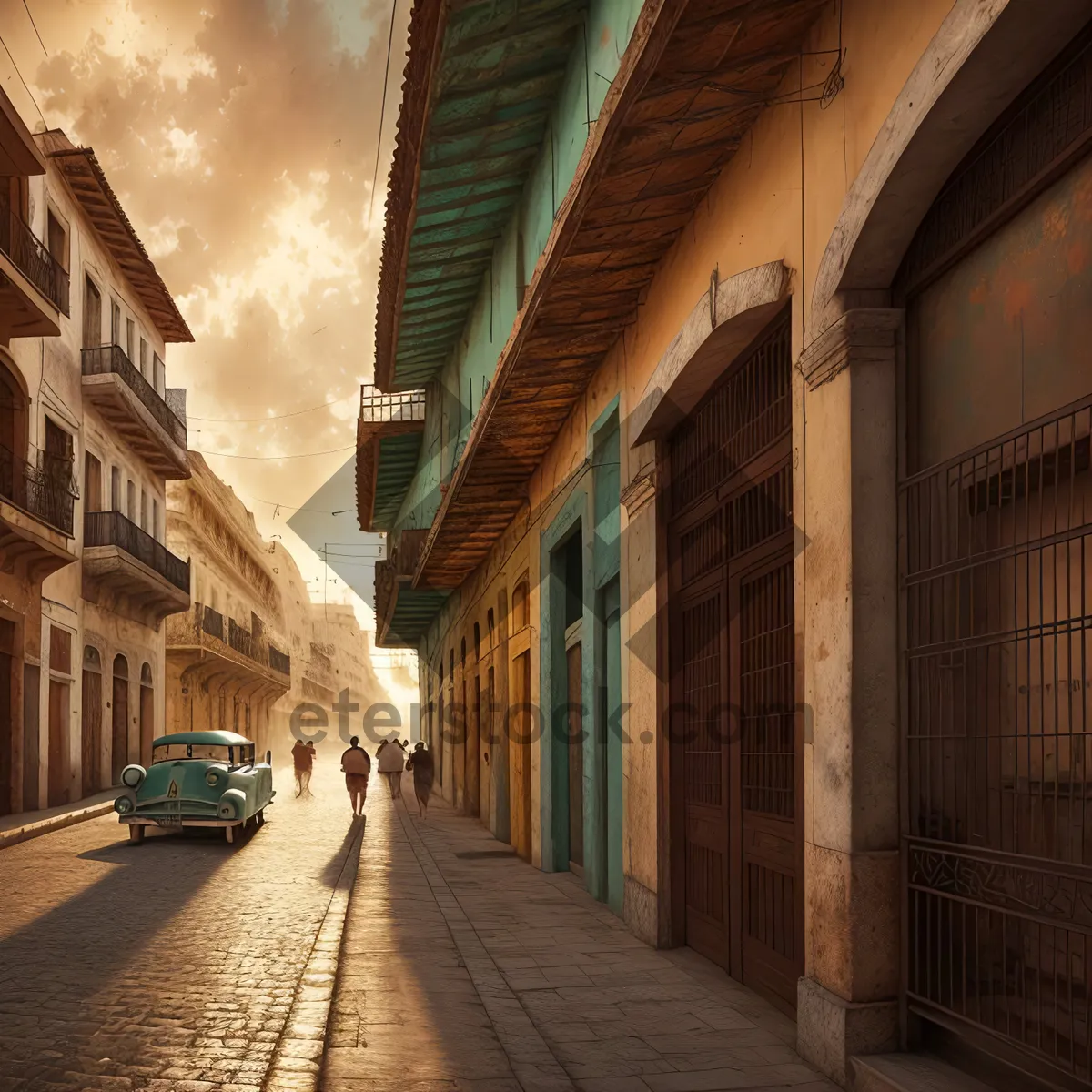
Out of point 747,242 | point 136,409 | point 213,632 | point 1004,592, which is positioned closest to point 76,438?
point 136,409

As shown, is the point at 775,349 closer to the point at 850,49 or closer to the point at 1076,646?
the point at 850,49

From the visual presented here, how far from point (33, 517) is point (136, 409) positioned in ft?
25.6

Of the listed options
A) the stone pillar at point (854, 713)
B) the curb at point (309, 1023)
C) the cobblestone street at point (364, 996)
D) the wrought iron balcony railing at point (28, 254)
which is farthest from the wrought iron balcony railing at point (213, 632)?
the stone pillar at point (854, 713)

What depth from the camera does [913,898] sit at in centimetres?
504

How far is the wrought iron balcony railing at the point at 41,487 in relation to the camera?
21172mm

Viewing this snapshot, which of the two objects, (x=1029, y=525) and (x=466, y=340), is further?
(x=466, y=340)

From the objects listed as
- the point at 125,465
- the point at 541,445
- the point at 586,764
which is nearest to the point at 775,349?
the point at 586,764

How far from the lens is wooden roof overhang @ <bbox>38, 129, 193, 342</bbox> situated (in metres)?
24.3

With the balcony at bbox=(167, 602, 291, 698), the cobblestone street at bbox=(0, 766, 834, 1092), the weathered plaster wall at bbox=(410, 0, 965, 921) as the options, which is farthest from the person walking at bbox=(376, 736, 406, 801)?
the weathered plaster wall at bbox=(410, 0, 965, 921)

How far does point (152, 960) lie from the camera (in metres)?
8.14

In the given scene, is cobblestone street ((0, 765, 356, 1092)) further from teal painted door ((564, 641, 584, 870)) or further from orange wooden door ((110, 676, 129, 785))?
orange wooden door ((110, 676, 129, 785))

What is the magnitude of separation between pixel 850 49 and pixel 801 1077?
4.25 m

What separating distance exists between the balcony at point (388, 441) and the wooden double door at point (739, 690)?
1750 centimetres

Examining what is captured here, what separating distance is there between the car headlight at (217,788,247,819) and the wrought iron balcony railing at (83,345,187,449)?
43.9ft
